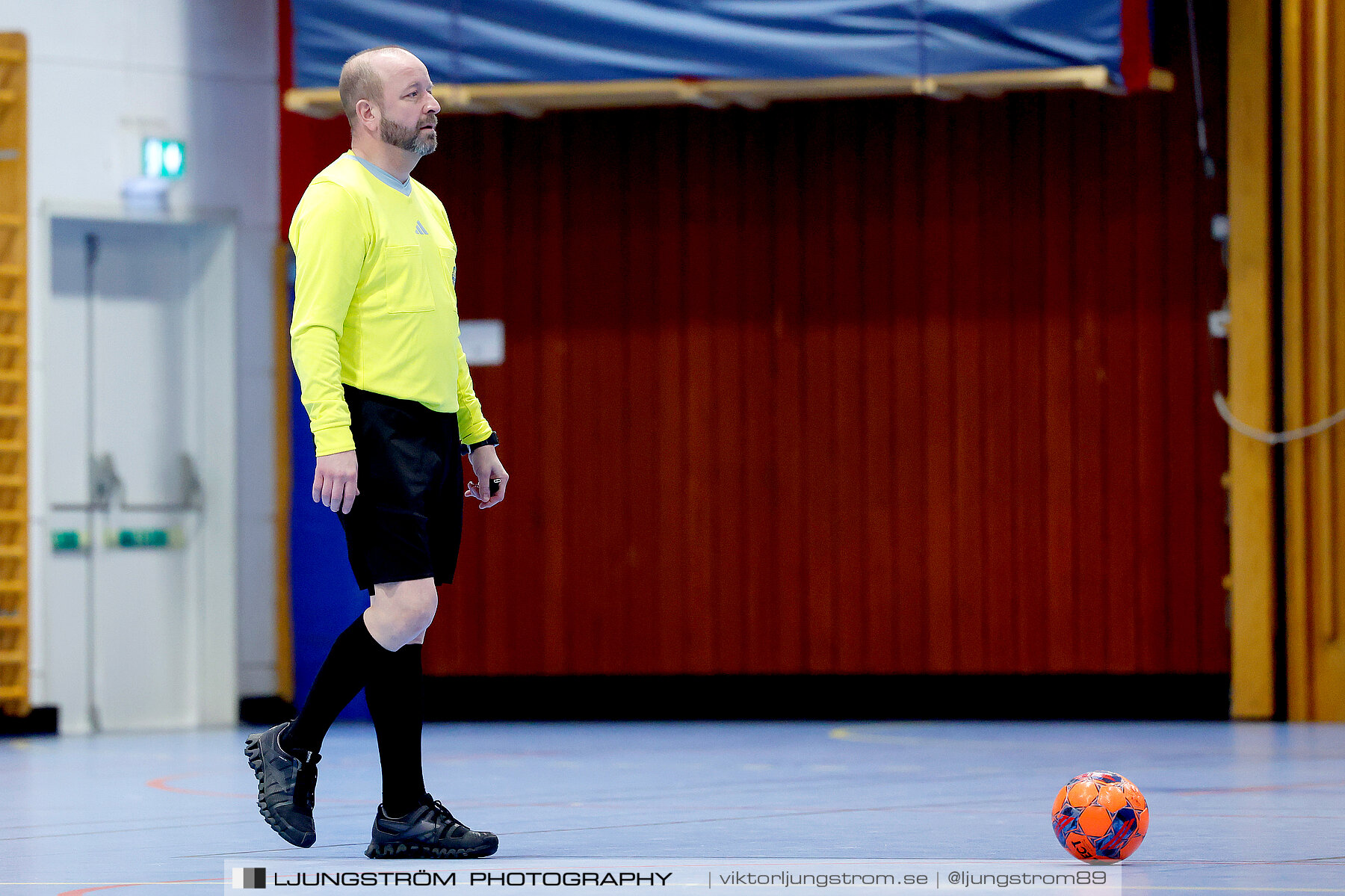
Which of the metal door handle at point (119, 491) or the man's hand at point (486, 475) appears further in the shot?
the metal door handle at point (119, 491)

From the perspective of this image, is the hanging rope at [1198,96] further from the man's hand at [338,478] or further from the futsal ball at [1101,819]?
the man's hand at [338,478]

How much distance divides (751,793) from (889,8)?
4247 mm

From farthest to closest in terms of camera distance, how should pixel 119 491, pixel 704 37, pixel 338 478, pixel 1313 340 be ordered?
pixel 119 491 < pixel 1313 340 < pixel 704 37 < pixel 338 478

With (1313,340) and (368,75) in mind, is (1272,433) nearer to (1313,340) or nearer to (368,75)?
(1313,340)

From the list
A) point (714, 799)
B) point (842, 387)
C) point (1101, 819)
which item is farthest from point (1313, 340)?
point (1101, 819)

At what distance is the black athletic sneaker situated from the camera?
3.88 metres

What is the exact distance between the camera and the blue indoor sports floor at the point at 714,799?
3.89 metres

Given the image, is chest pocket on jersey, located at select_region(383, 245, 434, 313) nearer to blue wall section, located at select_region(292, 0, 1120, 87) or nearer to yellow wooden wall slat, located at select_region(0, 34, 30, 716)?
blue wall section, located at select_region(292, 0, 1120, 87)

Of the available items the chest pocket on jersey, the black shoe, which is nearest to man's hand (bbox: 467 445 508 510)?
the chest pocket on jersey

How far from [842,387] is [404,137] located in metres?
5.50

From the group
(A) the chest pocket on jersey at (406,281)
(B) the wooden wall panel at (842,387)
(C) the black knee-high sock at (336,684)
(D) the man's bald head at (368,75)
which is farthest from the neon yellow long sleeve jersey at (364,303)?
(B) the wooden wall panel at (842,387)

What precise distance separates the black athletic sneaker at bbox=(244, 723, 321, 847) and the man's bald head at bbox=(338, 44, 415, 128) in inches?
55.8

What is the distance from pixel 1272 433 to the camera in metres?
8.74

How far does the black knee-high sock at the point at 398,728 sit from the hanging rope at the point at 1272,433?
5833 mm
